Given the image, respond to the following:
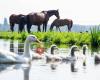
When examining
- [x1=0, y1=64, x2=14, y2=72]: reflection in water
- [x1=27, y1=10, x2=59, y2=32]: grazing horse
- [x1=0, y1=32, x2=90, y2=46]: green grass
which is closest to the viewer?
[x1=0, y1=64, x2=14, y2=72]: reflection in water

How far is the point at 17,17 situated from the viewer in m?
59.5

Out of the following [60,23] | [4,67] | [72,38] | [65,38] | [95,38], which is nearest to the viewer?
[4,67]

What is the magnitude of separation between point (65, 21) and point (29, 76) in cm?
4164

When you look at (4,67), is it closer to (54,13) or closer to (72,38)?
(72,38)

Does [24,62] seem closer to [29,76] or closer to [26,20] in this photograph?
[29,76]

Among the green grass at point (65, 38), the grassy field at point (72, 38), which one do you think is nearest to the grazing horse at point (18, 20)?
the grassy field at point (72, 38)

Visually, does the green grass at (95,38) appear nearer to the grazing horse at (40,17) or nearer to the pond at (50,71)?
the grazing horse at (40,17)

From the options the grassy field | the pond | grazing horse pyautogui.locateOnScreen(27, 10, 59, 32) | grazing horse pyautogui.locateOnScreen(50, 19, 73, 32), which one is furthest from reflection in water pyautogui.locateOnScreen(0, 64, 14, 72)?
grazing horse pyautogui.locateOnScreen(50, 19, 73, 32)

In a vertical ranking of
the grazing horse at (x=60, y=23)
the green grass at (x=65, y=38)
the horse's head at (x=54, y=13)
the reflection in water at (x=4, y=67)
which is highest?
the horse's head at (x=54, y=13)

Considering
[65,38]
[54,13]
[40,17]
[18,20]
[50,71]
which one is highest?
[54,13]

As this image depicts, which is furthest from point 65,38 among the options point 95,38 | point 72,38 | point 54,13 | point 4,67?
point 4,67

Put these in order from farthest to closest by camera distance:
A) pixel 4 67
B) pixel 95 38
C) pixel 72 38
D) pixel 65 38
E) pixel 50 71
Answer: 1. pixel 65 38
2. pixel 72 38
3. pixel 95 38
4. pixel 4 67
5. pixel 50 71

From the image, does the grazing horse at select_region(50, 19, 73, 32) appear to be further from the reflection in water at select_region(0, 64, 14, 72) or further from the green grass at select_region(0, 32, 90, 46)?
the reflection in water at select_region(0, 64, 14, 72)

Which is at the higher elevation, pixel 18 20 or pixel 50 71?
pixel 18 20
